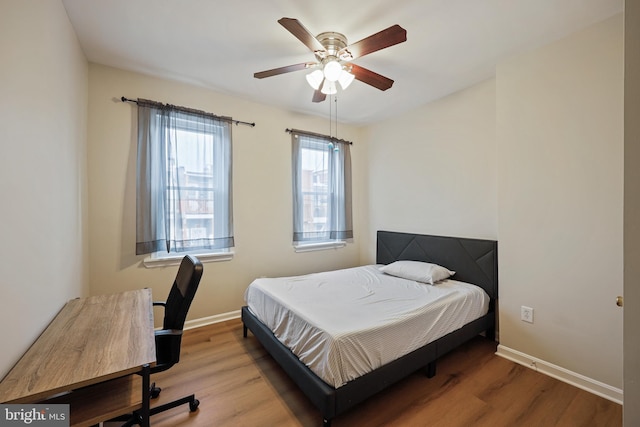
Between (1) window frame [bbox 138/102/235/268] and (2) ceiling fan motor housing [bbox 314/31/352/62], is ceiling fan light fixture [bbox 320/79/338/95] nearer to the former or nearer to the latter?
(2) ceiling fan motor housing [bbox 314/31/352/62]

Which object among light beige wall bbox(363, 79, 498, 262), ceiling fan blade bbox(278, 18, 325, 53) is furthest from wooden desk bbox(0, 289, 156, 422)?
light beige wall bbox(363, 79, 498, 262)

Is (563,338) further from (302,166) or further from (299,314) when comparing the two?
(302,166)

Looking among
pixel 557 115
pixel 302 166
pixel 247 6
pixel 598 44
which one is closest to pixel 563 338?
pixel 557 115

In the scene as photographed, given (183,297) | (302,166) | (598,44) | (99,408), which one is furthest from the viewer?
(302,166)

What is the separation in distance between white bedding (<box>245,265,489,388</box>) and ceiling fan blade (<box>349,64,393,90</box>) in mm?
1897

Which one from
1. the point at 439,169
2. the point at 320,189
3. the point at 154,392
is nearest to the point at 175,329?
the point at 154,392

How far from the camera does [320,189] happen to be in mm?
3842

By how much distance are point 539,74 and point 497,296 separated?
203cm

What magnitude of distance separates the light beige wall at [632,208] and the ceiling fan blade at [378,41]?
3.25 ft

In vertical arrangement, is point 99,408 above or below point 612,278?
below

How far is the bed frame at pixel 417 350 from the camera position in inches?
59.9

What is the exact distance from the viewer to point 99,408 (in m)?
1.12

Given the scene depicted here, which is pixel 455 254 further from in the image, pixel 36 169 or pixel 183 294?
pixel 36 169

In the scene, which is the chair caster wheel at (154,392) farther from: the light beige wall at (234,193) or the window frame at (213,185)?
the window frame at (213,185)
